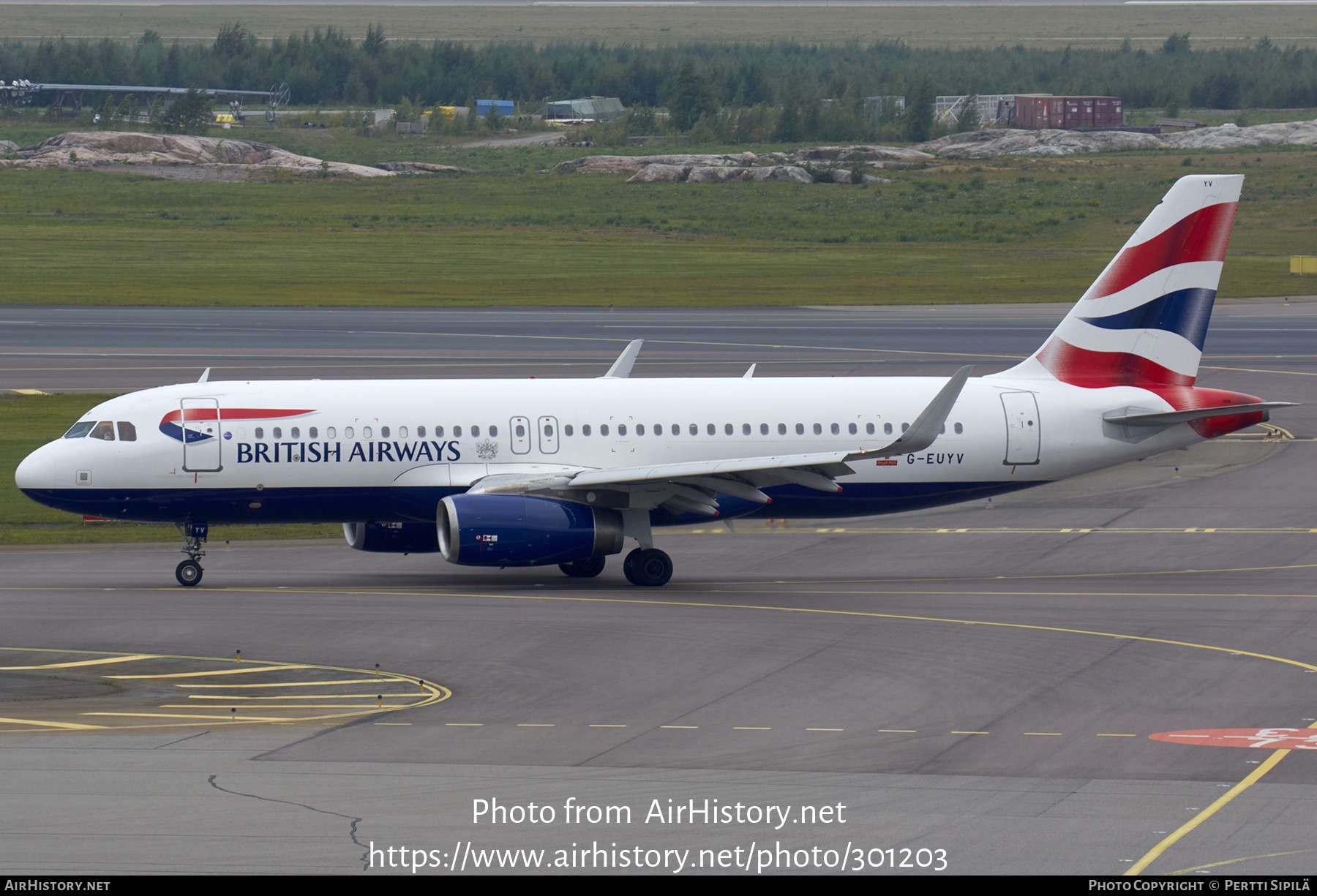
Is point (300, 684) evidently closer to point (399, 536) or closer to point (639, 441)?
point (399, 536)

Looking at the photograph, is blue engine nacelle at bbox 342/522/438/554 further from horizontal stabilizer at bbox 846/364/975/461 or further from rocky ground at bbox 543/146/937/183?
rocky ground at bbox 543/146/937/183

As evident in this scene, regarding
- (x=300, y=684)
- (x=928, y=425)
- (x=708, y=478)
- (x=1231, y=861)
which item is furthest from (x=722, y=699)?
(x=708, y=478)

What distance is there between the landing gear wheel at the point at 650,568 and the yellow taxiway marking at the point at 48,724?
48.7ft

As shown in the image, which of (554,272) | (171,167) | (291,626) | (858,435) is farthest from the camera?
(171,167)

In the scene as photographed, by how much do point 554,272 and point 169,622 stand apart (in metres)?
83.5

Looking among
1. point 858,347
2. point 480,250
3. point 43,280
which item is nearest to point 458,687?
point 858,347

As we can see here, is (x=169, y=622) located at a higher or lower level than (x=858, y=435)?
lower

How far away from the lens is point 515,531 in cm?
3506

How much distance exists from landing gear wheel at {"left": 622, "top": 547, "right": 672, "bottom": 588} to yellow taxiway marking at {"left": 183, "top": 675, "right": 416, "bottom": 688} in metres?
10.0

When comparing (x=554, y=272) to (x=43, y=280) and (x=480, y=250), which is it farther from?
(x=43, y=280)

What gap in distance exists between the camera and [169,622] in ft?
106

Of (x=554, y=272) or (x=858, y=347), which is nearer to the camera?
(x=858, y=347)

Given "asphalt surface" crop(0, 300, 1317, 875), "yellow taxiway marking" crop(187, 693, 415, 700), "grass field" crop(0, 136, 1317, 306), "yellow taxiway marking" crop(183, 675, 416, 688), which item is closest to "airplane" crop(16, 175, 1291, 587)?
"asphalt surface" crop(0, 300, 1317, 875)

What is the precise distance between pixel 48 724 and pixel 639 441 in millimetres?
16727
